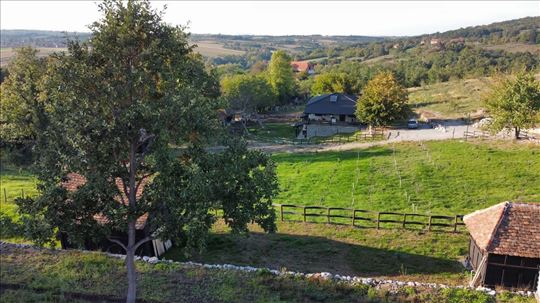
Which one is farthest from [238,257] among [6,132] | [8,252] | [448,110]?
[448,110]

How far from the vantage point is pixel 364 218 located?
23812 millimetres

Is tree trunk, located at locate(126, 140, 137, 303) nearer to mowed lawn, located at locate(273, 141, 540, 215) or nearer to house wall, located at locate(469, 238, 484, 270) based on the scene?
house wall, located at locate(469, 238, 484, 270)

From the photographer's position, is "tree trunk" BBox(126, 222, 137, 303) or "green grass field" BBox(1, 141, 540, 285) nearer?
"tree trunk" BBox(126, 222, 137, 303)

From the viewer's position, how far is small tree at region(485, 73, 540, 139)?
37.0 meters

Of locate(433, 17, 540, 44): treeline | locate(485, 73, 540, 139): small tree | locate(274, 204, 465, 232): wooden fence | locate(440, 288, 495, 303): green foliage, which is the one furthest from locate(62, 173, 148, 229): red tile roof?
Answer: locate(433, 17, 540, 44): treeline

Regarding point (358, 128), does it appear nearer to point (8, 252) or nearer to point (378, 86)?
point (378, 86)

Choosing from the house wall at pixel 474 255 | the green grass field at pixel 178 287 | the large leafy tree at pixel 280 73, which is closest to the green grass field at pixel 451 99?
the large leafy tree at pixel 280 73

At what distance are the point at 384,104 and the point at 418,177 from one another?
16.6 meters

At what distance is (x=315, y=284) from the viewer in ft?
54.8

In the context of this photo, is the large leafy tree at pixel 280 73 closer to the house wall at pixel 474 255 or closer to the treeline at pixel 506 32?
the house wall at pixel 474 255

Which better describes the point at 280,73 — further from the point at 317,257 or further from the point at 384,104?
the point at 317,257

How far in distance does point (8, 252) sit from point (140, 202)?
10.9m

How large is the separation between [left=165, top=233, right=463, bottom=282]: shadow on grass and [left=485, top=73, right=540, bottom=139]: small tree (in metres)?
22.6

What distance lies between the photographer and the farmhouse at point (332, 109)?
195 feet
